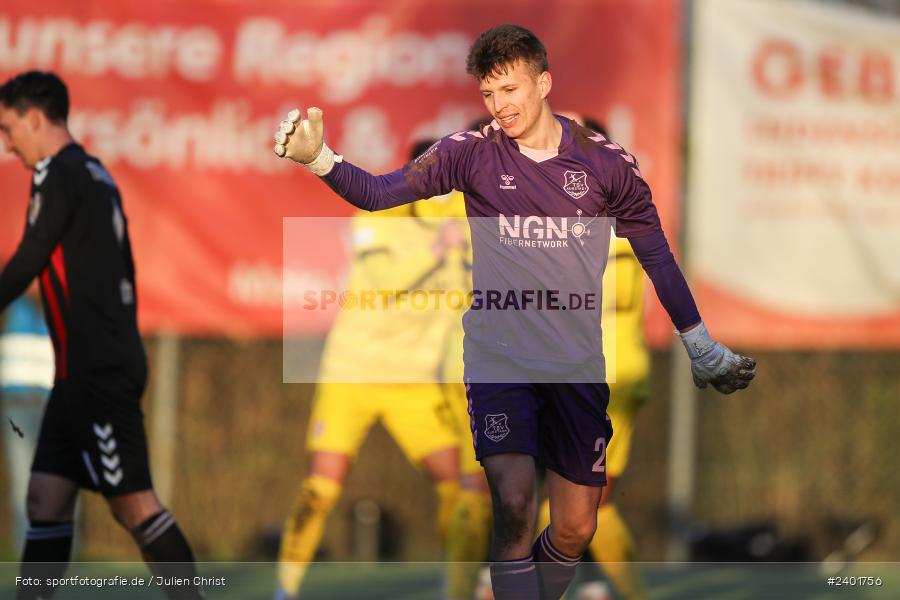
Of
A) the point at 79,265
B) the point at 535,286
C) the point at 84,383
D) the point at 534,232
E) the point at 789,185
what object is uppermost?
the point at 789,185

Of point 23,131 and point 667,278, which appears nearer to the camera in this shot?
point 667,278

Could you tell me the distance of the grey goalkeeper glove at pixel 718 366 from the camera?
19.1 ft

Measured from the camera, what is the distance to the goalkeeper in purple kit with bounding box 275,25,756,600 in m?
5.73

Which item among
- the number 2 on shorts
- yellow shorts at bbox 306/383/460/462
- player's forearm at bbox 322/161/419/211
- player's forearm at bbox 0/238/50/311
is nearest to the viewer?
player's forearm at bbox 322/161/419/211

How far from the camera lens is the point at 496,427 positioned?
5.80 metres

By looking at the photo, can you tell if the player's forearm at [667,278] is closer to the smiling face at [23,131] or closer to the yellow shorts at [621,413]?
the yellow shorts at [621,413]

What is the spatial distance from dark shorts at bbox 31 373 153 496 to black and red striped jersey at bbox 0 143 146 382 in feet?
0.25

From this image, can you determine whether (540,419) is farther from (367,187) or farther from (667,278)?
(367,187)

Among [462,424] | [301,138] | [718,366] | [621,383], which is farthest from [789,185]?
[301,138]

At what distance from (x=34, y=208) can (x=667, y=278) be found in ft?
8.76

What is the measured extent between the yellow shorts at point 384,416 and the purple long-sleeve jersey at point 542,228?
2.01m

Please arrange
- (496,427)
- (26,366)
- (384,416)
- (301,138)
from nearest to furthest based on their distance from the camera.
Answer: (301,138) → (496,427) → (384,416) → (26,366)

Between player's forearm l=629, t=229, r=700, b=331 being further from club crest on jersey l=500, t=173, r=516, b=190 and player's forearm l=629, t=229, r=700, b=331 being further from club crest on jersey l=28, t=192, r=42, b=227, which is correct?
club crest on jersey l=28, t=192, r=42, b=227

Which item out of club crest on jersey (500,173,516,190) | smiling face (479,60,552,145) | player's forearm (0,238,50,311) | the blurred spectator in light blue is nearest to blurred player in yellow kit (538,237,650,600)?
club crest on jersey (500,173,516,190)
